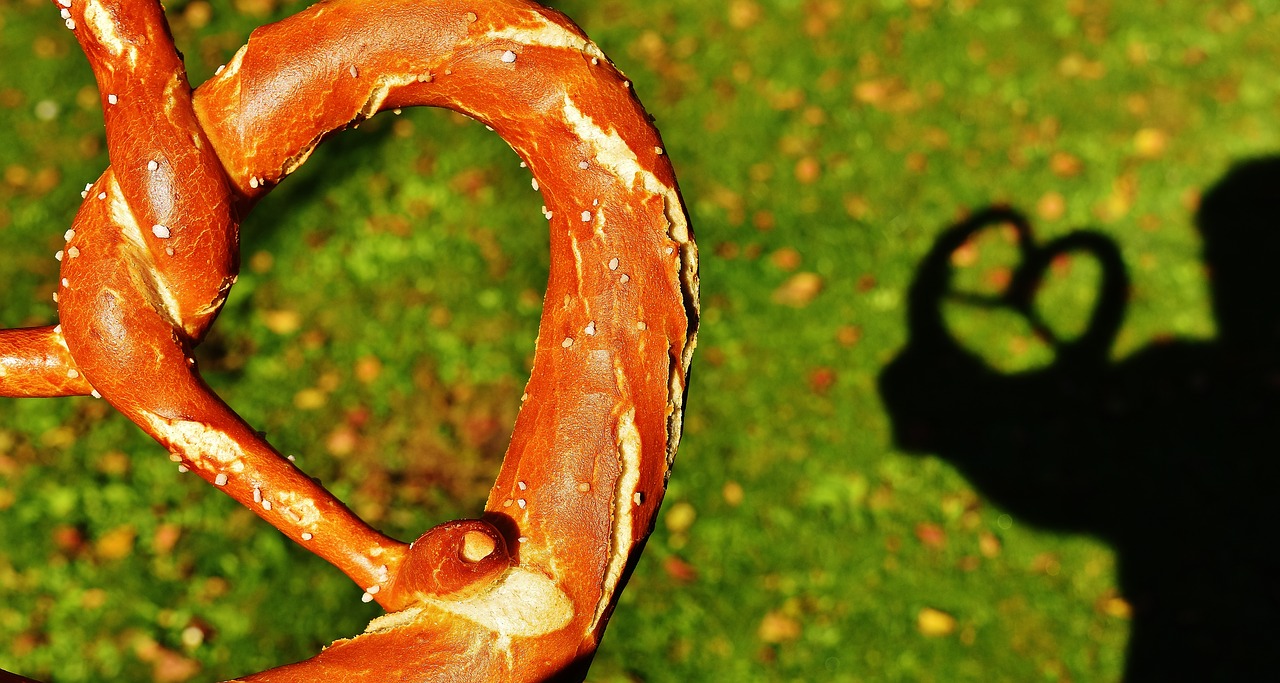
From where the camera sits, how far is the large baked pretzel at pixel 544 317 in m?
1.41

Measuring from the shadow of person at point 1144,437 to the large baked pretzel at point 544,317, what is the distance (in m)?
3.17

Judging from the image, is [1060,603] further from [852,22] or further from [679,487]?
[852,22]

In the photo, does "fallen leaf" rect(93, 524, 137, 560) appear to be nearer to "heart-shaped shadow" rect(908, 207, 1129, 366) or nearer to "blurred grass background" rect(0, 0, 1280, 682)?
"blurred grass background" rect(0, 0, 1280, 682)

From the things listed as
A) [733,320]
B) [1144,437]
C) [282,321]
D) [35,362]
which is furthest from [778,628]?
[35,362]

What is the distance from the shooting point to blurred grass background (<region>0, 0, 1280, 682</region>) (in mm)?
3926

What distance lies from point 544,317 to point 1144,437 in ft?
12.8

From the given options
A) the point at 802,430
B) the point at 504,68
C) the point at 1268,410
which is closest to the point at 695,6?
the point at 802,430

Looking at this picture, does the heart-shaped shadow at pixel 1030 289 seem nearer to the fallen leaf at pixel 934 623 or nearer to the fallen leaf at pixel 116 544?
the fallen leaf at pixel 934 623

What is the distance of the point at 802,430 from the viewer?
178 inches

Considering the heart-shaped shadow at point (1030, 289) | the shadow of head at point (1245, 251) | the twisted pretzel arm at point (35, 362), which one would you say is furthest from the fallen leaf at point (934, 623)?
the twisted pretzel arm at point (35, 362)

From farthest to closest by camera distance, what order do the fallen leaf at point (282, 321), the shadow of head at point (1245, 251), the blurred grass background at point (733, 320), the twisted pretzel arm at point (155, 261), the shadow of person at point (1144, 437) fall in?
the shadow of head at point (1245, 251), the fallen leaf at point (282, 321), the shadow of person at point (1144, 437), the blurred grass background at point (733, 320), the twisted pretzel arm at point (155, 261)

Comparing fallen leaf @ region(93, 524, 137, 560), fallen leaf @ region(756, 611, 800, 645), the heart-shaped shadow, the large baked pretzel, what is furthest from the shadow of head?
fallen leaf @ region(93, 524, 137, 560)

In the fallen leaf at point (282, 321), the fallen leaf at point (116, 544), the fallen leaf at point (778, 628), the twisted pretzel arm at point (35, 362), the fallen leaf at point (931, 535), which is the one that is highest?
the twisted pretzel arm at point (35, 362)

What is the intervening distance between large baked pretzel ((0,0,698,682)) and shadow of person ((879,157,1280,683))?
317 cm
